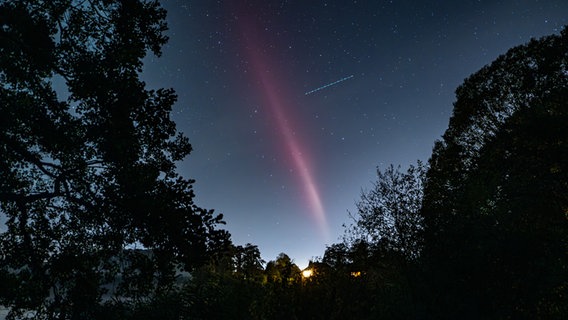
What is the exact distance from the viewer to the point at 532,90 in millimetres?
22688

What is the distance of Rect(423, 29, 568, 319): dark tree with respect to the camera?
13531 mm

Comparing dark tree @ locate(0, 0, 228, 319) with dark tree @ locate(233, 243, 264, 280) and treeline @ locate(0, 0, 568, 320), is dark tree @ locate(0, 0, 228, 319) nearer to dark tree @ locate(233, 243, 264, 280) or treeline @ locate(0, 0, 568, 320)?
treeline @ locate(0, 0, 568, 320)

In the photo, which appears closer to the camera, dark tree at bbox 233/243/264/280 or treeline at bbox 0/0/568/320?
treeline at bbox 0/0/568/320

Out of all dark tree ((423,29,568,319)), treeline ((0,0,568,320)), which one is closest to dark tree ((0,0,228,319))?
treeline ((0,0,568,320))

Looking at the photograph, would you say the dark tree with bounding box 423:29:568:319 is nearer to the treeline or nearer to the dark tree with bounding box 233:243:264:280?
the treeline

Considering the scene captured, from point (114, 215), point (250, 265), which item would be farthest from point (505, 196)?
point (114, 215)

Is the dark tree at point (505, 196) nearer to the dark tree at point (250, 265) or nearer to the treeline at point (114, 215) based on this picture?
the treeline at point (114, 215)

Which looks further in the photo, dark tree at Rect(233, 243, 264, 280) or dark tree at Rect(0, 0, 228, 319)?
dark tree at Rect(233, 243, 264, 280)

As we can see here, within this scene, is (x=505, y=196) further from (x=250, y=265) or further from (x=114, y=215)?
(x=114, y=215)

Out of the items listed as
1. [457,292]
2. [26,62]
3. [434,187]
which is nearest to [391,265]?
Result: [457,292]

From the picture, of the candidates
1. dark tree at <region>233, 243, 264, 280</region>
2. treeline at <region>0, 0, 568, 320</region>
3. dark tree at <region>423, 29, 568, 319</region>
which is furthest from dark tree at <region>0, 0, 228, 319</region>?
dark tree at <region>423, 29, 568, 319</region>

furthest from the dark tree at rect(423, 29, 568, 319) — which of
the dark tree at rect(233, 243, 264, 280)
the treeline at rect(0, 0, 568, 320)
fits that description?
the dark tree at rect(233, 243, 264, 280)

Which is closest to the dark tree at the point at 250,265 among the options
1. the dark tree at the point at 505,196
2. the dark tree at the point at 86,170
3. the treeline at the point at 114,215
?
the treeline at the point at 114,215

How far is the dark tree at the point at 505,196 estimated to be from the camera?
533 inches
